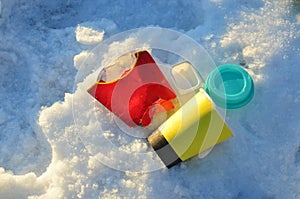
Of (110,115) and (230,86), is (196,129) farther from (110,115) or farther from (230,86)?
(110,115)

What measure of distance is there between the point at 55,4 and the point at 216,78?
31.0 inches

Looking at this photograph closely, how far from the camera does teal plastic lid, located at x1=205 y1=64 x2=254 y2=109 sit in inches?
62.5

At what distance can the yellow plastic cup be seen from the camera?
1508 mm

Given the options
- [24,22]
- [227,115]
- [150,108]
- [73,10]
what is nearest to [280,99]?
[227,115]

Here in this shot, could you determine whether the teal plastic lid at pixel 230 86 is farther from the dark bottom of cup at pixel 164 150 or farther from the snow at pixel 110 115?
the dark bottom of cup at pixel 164 150

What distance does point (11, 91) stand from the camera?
1833 millimetres

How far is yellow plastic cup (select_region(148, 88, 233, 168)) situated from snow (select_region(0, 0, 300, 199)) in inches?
2.1

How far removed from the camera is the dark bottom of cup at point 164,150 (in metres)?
1.54

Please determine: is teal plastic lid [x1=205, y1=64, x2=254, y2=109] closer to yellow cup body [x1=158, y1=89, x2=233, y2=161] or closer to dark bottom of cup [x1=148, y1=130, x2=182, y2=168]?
yellow cup body [x1=158, y1=89, x2=233, y2=161]

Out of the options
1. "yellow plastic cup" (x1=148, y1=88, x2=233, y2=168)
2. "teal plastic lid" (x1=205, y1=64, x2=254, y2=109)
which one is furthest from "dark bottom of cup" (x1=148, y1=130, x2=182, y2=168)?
"teal plastic lid" (x1=205, y1=64, x2=254, y2=109)

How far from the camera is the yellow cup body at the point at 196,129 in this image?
1.51m

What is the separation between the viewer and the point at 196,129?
152cm

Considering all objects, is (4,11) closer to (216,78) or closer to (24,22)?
(24,22)

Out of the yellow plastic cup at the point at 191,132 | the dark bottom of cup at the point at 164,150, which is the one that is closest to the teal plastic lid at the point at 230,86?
the yellow plastic cup at the point at 191,132
